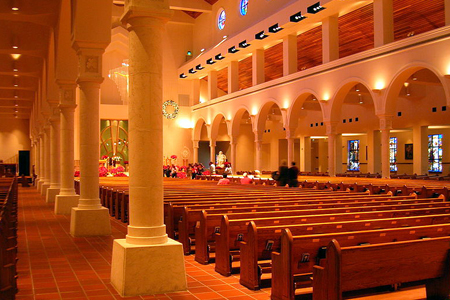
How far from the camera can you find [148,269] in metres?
4.81

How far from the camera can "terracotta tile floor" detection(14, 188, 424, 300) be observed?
4730mm

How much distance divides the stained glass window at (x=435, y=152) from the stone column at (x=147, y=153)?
23.2 m

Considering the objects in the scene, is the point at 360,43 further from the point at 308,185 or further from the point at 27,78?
the point at 27,78

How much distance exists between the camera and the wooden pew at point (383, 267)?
363 cm

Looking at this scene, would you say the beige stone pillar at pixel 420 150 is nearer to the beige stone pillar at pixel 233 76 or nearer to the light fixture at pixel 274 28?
the light fixture at pixel 274 28

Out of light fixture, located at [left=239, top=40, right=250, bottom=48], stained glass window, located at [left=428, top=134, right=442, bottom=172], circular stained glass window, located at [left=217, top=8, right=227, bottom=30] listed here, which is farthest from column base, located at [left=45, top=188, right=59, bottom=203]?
stained glass window, located at [left=428, top=134, right=442, bottom=172]

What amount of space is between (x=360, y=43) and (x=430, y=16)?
177 inches

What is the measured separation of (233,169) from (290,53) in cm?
881

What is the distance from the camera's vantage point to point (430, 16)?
68.5 feet

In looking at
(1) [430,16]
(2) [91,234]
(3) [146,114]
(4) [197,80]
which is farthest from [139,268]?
(4) [197,80]

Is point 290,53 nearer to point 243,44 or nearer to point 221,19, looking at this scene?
point 243,44

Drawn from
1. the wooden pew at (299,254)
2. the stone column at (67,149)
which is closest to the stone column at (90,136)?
the stone column at (67,149)

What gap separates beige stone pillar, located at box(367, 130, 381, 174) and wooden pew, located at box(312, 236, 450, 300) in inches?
→ 885

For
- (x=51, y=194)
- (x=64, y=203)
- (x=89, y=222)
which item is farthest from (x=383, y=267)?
(x=51, y=194)
